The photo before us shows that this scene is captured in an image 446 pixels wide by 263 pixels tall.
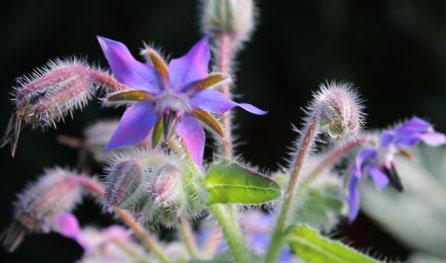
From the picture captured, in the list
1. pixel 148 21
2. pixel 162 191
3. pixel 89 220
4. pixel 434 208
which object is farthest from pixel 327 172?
pixel 89 220

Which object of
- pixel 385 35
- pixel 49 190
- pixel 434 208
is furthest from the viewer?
pixel 385 35

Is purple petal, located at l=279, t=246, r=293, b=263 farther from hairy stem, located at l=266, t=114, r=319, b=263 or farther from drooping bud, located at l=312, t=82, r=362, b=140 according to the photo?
drooping bud, located at l=312, t=82, r=362, b=140

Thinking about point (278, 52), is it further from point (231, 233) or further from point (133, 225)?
point (231, 233)

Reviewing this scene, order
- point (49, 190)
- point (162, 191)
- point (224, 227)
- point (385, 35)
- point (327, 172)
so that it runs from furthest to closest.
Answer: point (385, 35) < point (327, 172) < point (49, 190) < point (224, 227) < point (162, 191)

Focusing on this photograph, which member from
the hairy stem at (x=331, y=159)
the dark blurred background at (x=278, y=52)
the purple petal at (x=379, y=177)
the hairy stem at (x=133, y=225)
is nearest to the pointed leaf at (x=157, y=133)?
the hairy stem at (x=133, y=225)

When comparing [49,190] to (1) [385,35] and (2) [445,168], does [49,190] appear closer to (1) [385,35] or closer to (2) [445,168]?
(2) [445,168]

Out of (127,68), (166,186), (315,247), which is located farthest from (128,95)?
(315,247)
